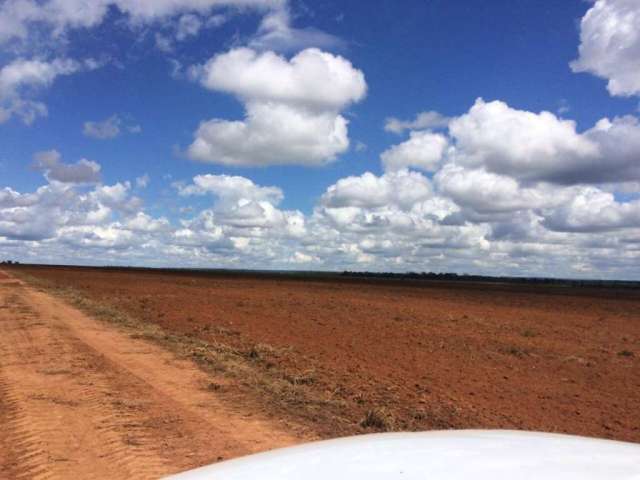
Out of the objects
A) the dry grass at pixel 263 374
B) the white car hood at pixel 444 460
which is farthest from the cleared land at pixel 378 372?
the white car hood at pixel 444 460

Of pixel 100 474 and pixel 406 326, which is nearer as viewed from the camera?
pixel 100 474

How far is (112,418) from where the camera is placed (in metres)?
7.87

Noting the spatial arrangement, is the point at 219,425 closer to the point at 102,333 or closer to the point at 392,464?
the point at 392,464

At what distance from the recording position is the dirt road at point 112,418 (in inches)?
245

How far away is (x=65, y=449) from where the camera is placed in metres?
6.58

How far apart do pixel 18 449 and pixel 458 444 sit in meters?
5.79

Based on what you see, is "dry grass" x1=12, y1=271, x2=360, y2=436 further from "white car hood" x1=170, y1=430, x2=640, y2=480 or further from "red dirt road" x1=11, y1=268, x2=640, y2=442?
"white car hood" x1=170, y1=430, x2=640, y2=480

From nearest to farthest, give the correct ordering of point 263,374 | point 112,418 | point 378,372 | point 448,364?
point 112,418 → point 263,374 → point 378,372 → point 448,364

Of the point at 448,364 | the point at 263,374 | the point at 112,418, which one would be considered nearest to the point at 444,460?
the point at 112,418

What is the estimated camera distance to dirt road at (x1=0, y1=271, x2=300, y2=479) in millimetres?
6215

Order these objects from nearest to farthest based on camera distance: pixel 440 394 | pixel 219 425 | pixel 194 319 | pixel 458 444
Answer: pixel 458 444 → pixel 219 425 → pixel 440 394 → pixel 194 319

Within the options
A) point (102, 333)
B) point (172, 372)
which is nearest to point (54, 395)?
point (172, 372)

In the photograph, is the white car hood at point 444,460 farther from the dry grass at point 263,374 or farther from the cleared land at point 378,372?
the dry grass at point 263,374

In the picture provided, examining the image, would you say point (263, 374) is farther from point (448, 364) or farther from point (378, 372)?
point (448, 364)
